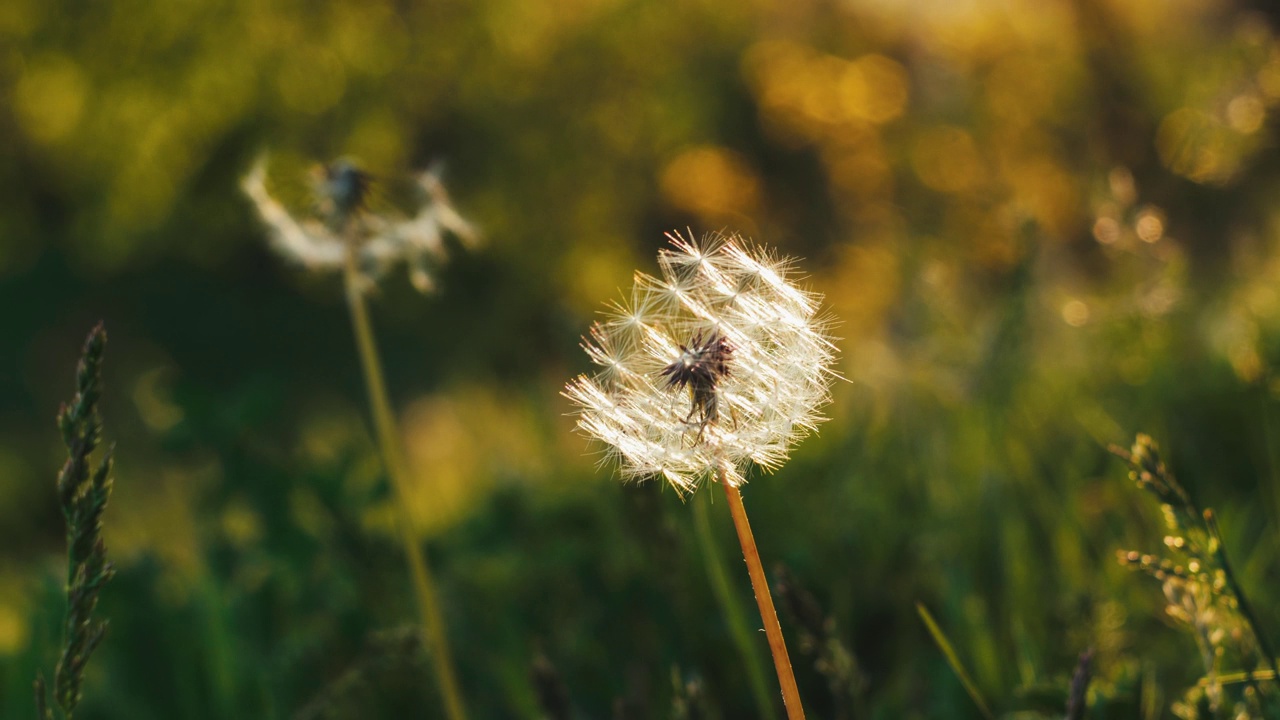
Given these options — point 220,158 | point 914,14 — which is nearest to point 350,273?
point 220,158

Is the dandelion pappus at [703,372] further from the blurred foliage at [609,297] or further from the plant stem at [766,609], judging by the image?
the blurred foliage at [609,297]

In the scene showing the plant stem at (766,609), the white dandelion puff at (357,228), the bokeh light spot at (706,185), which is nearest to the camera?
the plant stem at (766,609)

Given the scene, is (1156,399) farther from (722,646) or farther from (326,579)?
(326,579)

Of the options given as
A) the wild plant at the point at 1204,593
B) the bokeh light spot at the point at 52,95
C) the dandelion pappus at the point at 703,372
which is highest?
the bokeh light spot at the point at 52,95

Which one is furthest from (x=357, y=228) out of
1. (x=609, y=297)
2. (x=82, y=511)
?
(x=609, y=297)

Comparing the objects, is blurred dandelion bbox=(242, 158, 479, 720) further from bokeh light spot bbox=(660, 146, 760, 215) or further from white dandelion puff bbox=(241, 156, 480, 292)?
bokeh light spot bbox=(660, 146, 760, 215)

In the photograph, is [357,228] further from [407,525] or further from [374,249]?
[407,525]

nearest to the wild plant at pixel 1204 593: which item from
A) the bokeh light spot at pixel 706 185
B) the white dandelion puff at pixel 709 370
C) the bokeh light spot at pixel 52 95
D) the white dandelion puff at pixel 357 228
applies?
the white dandelion puff at pixel 709 370
